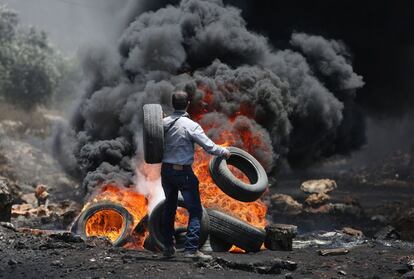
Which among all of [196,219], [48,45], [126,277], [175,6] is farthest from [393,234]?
[48,45]

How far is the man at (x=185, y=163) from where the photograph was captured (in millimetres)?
7555

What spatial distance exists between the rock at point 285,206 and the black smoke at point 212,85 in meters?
2.81

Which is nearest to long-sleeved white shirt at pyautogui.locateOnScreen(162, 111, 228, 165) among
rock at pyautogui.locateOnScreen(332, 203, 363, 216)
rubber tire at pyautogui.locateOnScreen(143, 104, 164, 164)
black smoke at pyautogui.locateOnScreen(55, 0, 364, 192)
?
rubber tire at pyautogui.locateOnScreen(143, 104, 164, 164)

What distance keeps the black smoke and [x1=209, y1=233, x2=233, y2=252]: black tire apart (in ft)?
15.4

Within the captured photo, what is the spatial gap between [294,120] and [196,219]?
11367 millimetres

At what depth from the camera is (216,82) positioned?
1574 cm

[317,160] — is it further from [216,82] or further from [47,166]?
[47,166]

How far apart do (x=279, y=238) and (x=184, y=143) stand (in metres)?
3.62

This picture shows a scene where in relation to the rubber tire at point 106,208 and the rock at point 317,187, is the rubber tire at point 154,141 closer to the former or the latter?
the rubber tire at point 106,208

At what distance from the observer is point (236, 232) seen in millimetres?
9695

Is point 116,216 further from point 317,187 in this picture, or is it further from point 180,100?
point 317,187

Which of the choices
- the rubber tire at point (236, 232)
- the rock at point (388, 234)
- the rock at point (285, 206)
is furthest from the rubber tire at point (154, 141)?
the rock at point (285, 206)

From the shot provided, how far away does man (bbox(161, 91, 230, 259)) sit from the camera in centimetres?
755

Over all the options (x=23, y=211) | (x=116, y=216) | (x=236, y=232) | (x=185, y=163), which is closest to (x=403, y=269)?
(x=236, y=232)
